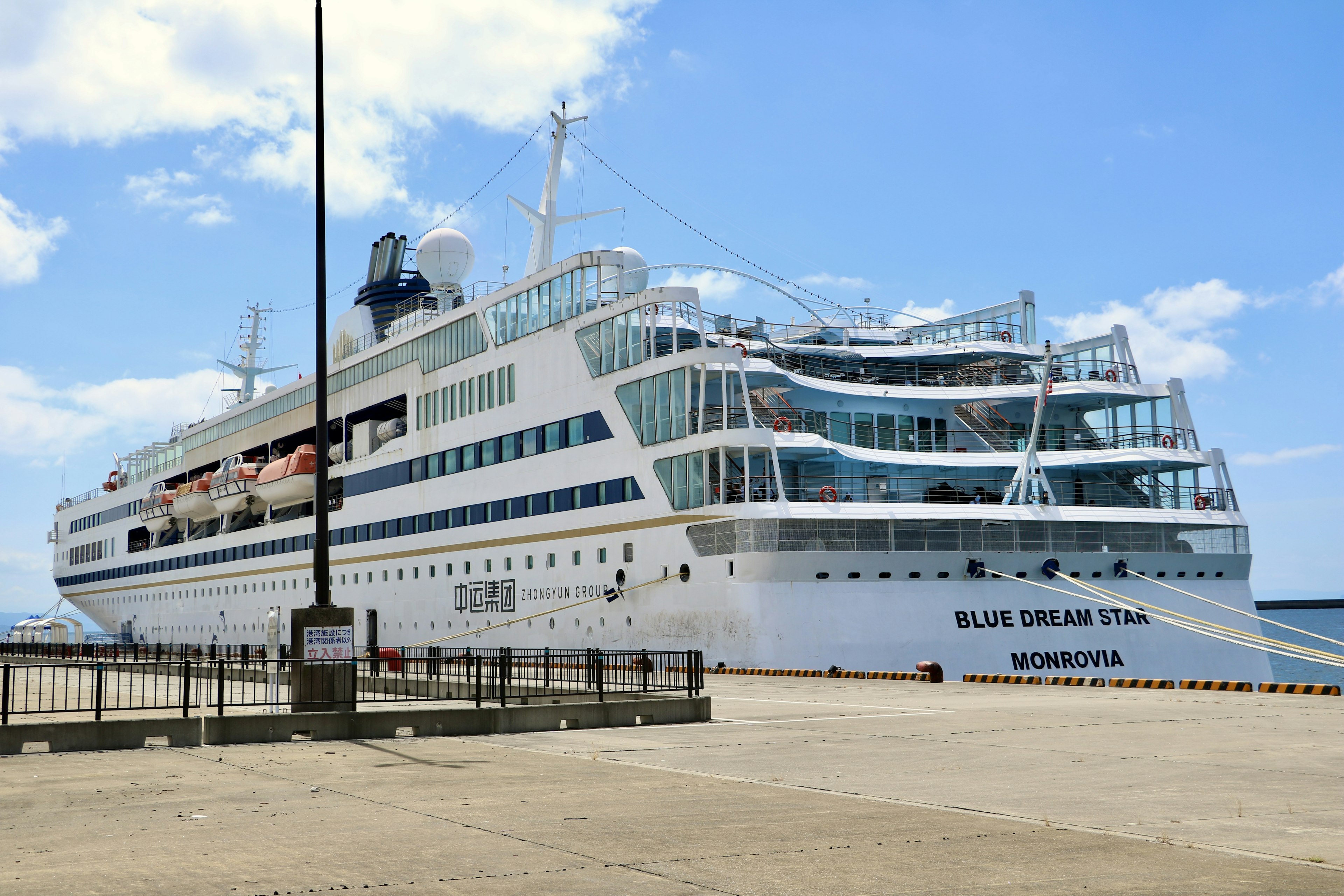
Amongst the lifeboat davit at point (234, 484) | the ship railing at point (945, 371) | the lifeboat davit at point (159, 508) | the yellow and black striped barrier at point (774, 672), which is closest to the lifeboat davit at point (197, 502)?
the lifeboat davit at point (234, 484)

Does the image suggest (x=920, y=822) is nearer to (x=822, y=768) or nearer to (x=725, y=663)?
(x=822, y=768)

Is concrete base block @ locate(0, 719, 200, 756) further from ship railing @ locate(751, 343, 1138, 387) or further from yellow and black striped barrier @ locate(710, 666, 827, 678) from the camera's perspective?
ship railing @ locate(751, 343, 1138, 387)

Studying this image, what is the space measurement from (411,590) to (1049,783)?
137 ft

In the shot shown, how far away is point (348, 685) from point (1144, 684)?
17.1 meters

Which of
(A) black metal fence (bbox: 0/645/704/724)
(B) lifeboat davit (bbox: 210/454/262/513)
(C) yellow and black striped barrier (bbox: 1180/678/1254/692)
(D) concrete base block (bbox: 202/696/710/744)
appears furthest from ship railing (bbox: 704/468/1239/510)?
(B) lifeboat davit (bbox: 210/454/262/513)

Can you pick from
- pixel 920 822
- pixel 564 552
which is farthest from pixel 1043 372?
pixel 920 822

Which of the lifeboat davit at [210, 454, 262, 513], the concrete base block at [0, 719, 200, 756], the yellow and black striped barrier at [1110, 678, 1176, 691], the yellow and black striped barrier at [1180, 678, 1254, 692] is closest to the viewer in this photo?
the concrete base block at [0, 719, 200, 756]

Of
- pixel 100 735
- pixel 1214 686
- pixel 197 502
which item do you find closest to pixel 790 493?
pixel 1214 686

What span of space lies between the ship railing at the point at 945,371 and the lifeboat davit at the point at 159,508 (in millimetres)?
53486

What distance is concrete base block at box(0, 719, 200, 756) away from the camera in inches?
570

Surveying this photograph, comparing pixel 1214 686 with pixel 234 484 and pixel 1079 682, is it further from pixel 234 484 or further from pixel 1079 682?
pixel 234 484

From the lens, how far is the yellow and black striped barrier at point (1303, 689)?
70.2 ft

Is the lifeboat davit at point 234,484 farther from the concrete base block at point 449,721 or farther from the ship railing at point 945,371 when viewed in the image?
the concrete base block at point 449,721

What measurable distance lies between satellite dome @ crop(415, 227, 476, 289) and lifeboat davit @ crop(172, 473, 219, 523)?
23059 millimetres
